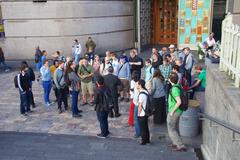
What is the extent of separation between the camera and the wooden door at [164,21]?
2080cm

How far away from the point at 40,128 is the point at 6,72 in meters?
7.81

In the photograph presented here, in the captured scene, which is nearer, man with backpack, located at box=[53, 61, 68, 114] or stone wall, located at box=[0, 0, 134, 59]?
man with backpack, located at box=[53, 61, 68, 114]

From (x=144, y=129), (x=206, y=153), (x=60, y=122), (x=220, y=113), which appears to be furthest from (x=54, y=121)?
(x=220, y=113)

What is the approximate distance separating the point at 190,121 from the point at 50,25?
10.4m

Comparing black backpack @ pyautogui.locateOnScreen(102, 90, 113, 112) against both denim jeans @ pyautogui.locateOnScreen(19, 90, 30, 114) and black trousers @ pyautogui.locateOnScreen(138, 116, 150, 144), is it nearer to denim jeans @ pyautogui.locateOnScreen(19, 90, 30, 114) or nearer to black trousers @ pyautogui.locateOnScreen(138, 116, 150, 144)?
black trousers @ pyautogui.locateOnScreen(138, 116, 150, 144)

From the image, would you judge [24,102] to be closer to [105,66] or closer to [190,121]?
[105,66]

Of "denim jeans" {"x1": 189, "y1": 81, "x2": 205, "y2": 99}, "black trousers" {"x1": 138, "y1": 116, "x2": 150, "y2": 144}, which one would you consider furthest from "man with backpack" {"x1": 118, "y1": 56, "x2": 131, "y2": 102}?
"black trousers" {"x1": 138, "y1": 116, "x2": 150, "y2": 144}

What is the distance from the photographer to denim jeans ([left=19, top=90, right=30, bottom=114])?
31.8ft

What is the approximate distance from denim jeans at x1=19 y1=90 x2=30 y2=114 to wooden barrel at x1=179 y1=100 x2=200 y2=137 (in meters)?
4.93

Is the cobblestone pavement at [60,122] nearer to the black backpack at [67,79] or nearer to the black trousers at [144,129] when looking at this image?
the black trousers at [144,129]

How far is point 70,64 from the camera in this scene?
9.74 m

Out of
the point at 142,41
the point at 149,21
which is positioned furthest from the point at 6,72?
the point at 149,21

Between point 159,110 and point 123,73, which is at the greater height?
point 123,73

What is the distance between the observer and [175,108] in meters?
7.03
